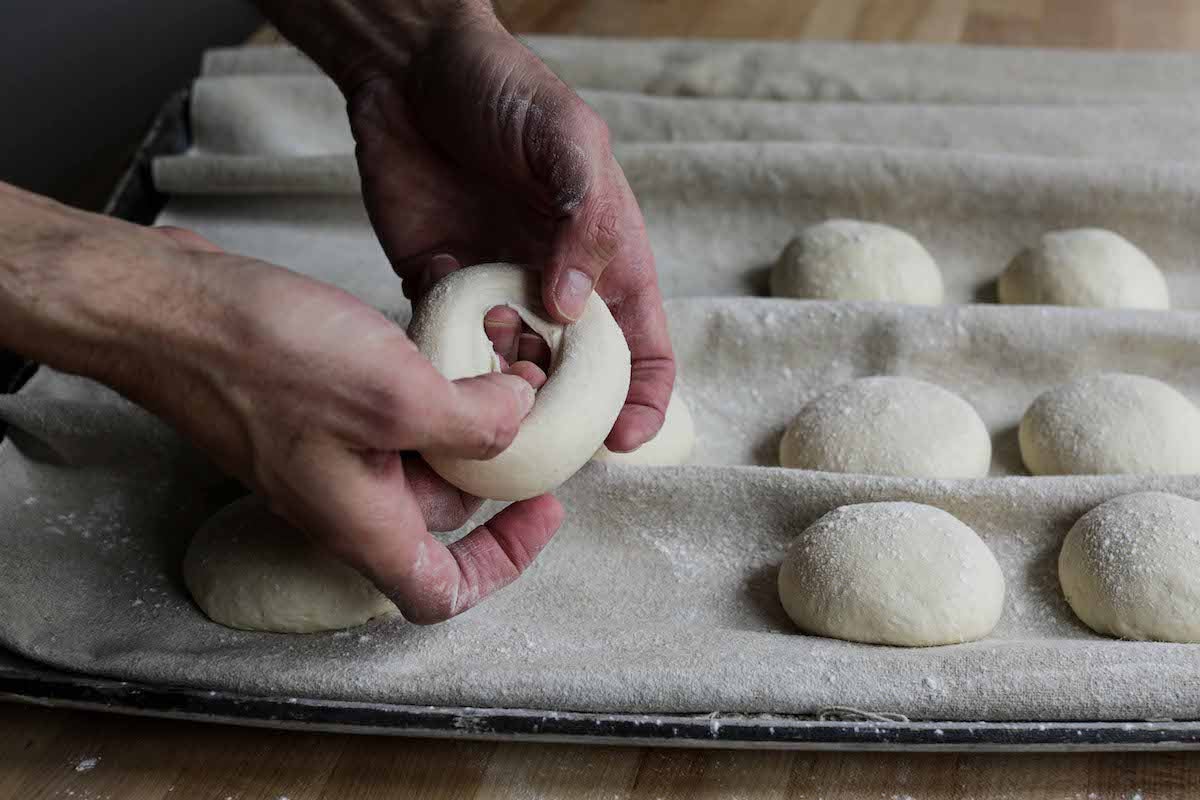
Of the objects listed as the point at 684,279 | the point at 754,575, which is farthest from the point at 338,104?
the point at 754,575

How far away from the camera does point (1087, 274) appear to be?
1.82 metres

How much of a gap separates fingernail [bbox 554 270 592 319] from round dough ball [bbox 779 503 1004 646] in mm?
368

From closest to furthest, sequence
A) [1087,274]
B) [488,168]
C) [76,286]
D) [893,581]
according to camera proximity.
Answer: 1. [76,286]
2. [893,581]
3. [488,168]
4. [1087,274]

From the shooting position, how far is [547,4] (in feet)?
9.59

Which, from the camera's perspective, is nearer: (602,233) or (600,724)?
(600,724)

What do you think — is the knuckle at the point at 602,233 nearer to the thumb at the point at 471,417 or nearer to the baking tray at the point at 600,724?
the thumb at the point at 471,417

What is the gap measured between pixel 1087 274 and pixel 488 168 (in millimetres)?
921

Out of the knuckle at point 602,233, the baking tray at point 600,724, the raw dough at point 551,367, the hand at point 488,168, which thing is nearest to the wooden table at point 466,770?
the baking tray at point 600,724

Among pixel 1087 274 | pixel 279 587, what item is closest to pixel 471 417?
pixel 279 587

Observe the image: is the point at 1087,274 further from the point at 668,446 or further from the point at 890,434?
the point at 668,446

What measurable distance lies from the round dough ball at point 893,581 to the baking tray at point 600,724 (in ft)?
0.47

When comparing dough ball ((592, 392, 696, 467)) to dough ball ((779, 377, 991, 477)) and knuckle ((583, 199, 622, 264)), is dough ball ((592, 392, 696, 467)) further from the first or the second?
knuckle ((583, 199, 622, 264))

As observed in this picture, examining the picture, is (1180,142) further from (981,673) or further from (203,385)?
(203,385)

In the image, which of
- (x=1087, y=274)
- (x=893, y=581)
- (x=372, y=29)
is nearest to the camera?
(x=893, y=581)
